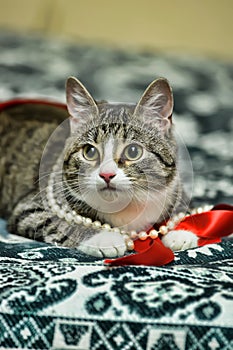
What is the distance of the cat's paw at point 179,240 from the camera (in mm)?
1114

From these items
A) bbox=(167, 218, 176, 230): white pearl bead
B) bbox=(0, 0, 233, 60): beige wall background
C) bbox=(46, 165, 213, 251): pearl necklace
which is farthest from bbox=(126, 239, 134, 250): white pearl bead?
bbox=(0, 0, 233, 60): beige wall background

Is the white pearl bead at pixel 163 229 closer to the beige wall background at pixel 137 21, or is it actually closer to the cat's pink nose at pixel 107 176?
the cat's pink nose at pixel 107 176

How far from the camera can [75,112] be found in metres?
1.04

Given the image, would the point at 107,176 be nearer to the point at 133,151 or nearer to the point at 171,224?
the point at 133,151

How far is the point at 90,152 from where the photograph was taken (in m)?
1.01

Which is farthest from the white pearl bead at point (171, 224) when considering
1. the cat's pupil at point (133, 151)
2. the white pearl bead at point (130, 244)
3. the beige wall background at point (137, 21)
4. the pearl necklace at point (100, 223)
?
the beige wall background at point (137, 21)

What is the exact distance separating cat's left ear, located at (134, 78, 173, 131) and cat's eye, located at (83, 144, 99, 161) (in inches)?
4.3

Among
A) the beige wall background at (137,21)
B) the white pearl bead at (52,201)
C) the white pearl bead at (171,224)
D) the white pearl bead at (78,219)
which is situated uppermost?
the beige wall background at (137,21)

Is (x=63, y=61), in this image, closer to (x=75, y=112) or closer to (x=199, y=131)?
(x=199, y=131)

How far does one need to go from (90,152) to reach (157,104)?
16 centimetres

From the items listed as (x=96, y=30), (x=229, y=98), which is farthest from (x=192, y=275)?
(x=96, y=30)

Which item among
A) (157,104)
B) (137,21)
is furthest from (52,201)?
(137,21)

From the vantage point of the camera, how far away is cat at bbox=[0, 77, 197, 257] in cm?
99

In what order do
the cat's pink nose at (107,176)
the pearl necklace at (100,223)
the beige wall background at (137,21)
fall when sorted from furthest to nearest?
1. the beige wall background at (137,21)
2. the pearl necklace at (100,223)
3. the cat's pink nose at (107,176)
